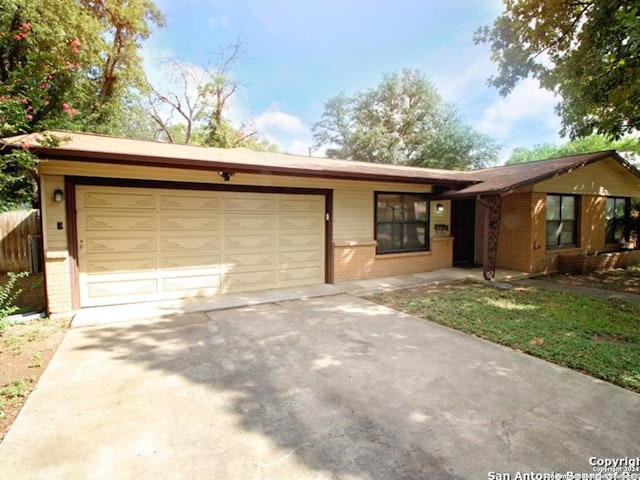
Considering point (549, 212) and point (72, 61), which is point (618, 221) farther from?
point (72, 61)

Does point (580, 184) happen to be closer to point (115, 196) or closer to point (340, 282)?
point (340, 282)

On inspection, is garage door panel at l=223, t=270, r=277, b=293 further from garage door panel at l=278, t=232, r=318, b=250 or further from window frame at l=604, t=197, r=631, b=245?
window frame at l=604, t=197, r=631, b=245

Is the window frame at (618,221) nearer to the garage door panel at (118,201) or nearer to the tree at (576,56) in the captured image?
the tree at (576,56)

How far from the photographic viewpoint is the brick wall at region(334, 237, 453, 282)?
311 inches

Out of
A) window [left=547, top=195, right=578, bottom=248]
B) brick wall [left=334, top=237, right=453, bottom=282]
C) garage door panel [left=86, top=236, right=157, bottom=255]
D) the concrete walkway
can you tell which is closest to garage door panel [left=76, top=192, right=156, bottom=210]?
garage door panel [left=86, top=236, right=157, bottom=255]

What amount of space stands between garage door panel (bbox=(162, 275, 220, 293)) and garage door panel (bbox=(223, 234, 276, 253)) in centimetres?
67

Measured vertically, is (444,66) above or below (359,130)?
above

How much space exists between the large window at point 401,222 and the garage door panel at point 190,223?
3.96 metres

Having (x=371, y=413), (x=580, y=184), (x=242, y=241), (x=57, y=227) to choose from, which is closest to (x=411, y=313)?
(x=371, y=413)

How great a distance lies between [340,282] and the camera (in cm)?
785

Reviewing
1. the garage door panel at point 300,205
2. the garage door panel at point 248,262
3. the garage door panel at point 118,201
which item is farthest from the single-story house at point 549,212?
the garage door panel at point 118,201

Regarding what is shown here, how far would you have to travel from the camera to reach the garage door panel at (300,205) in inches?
288

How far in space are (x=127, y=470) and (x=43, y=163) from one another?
4999 mm

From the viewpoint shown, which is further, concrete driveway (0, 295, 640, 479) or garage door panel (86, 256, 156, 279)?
garage door panel (86, 256, 156, 279)
